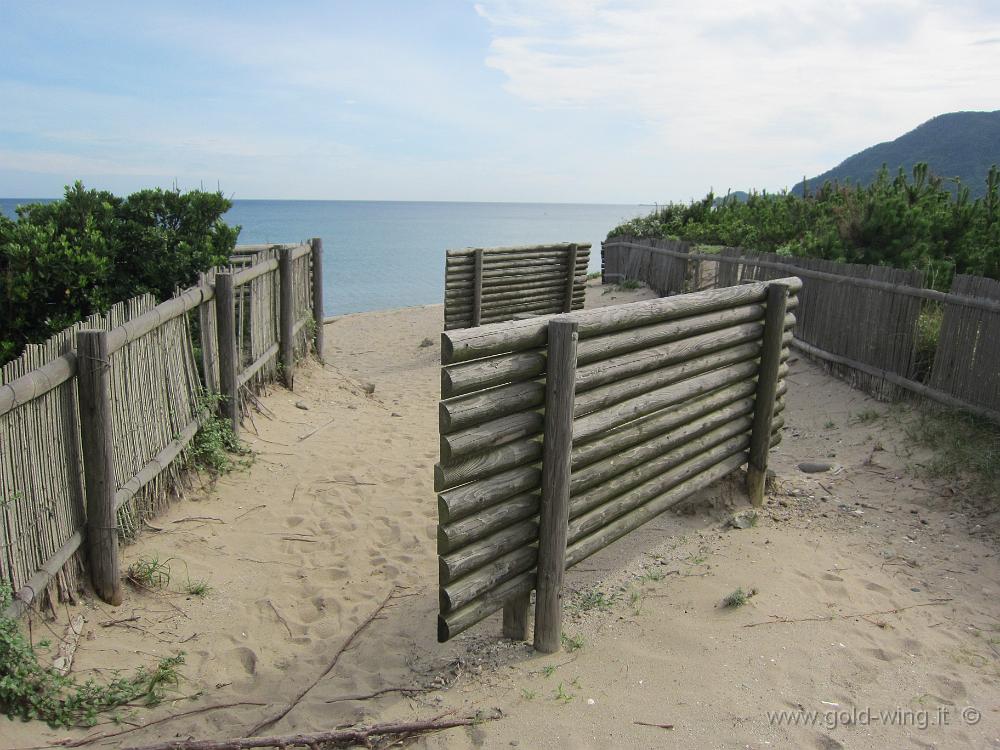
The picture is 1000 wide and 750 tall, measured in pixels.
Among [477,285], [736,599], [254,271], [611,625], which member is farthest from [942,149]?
[611,625]

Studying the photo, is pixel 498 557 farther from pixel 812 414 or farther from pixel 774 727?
pixel 812 414

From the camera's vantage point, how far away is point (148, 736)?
324 centimetres

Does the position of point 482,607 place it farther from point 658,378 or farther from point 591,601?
point 658,378

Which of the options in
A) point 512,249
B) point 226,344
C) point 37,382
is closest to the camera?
point 37,382

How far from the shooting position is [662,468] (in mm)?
4703

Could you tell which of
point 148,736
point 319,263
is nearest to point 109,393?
point 148,736

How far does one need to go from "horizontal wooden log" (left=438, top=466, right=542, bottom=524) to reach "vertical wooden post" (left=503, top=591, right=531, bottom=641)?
0.65 meters

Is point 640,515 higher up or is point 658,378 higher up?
point 658,378

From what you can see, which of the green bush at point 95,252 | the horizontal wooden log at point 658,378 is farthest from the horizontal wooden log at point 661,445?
the green bush at point 95,252

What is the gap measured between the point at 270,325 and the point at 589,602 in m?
5.51

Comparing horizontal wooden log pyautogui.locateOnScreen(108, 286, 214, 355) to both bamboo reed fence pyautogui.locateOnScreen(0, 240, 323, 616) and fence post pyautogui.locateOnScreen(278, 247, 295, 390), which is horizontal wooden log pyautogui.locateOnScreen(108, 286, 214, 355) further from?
fence post pyautogui.locateOnScreen(278, 247, 295, 390)

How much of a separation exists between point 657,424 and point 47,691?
340 centimetres

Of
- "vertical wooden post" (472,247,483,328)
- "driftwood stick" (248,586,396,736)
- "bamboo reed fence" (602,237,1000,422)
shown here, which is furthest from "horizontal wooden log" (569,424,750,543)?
"vertical wooden post" (472,247,483,328)

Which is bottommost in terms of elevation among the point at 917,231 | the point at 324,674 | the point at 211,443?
the point at 324,674
